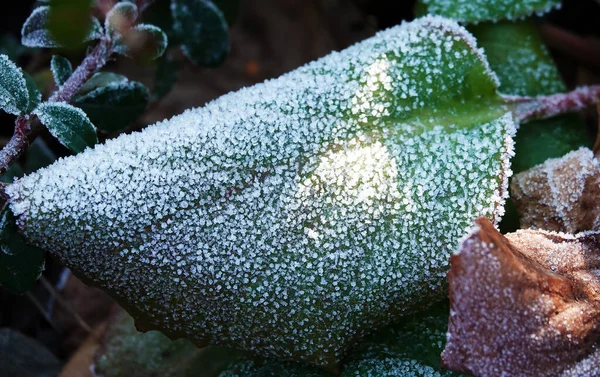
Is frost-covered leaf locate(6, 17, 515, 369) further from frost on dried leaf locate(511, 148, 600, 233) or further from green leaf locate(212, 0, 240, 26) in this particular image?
green leaf locate(212, 0, 240, 26)

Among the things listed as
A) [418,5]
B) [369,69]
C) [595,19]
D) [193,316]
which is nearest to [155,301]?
[193,316]

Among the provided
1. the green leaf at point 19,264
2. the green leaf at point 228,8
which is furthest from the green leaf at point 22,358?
the green leaf at point 228,8

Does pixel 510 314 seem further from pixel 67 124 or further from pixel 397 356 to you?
pixel 67 124

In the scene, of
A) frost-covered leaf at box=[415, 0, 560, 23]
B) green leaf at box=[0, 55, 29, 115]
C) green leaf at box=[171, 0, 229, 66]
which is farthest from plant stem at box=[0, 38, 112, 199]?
frost-covered leaf at box=[415, 0, 560, 23]

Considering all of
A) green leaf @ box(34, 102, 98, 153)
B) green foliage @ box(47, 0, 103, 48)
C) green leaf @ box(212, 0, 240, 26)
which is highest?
green leaf @ box(212, 0, 240, 26)

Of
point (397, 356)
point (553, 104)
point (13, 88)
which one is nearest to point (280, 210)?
point (397, 356)

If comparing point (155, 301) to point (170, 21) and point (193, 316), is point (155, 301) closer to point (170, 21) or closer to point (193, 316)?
point (193, 316)

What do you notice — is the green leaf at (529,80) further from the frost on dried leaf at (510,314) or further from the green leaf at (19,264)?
the green leaf at (19,264)
